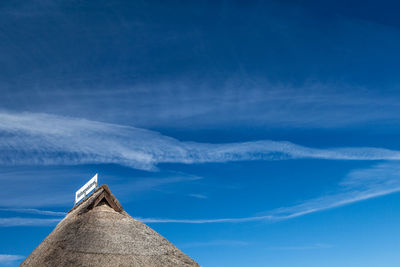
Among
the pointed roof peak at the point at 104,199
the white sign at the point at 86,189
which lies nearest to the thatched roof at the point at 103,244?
the pointed roof peak at the point at 104,199

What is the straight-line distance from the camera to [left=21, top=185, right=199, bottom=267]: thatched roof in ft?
36.2

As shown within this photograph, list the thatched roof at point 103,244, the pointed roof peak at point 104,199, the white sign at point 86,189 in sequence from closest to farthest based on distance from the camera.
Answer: the thatched roof at point 103,244 < the pointed roof peak at point 104,199 < the white sign at point 86,189

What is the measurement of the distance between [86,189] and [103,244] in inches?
191

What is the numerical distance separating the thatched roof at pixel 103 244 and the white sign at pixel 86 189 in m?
1.45

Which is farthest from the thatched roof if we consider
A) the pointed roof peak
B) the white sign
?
the white sign

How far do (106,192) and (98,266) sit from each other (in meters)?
3.95

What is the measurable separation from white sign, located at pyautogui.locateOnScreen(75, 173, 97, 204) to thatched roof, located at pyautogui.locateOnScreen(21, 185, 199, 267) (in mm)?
1452

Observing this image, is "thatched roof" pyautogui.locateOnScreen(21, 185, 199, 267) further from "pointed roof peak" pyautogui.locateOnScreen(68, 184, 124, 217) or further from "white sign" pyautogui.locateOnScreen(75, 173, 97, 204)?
"white sign" pyautogui.locateOnScreen(75, 173, 97, 204)

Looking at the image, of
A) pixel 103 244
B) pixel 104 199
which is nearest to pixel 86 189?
pixel 104 199

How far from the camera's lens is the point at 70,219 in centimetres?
1337

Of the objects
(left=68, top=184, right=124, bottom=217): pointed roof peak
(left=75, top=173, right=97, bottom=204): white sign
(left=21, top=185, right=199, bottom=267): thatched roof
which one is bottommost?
(left=21, top=185, right=199, bottom=267): thatched roof

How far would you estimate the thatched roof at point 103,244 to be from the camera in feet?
36.2

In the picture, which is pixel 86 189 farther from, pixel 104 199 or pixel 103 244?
pixel 103 244

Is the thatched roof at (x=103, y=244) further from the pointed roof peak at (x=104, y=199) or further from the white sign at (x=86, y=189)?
the white sign at (x=86, y=189)
